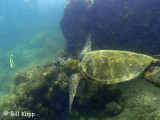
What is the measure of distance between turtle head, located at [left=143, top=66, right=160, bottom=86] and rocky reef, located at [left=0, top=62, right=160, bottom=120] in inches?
19.7

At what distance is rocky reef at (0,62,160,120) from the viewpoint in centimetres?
270

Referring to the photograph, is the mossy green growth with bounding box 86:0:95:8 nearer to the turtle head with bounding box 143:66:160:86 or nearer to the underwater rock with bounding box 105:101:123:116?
the turtle head with bounding box 143:66:160:86

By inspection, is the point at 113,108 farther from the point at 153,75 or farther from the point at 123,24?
the point at 123,24

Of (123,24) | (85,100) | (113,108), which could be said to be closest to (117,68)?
(113,108)

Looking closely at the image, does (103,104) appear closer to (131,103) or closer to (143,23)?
(131,103)

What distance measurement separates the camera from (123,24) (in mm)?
5477

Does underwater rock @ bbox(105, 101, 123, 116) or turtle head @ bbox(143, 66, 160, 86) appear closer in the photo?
turtle head @ bbox(143, 66, 160, 86)

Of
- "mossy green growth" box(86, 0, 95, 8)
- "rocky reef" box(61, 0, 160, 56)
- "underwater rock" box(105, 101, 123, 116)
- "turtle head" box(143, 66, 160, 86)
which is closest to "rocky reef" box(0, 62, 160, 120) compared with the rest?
"underwater rock" box(105, 101, 123, 116)

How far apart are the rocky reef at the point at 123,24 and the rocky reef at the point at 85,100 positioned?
2.77 meters

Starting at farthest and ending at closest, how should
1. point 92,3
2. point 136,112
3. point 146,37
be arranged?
point 92,3
point 146,37
point 136,112

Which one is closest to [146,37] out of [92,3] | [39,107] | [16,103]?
[92,3]

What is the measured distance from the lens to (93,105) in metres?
3.57

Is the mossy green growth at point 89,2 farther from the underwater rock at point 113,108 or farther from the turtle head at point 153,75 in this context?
the underwater rock at point 113,108

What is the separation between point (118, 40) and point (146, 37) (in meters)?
1.40
